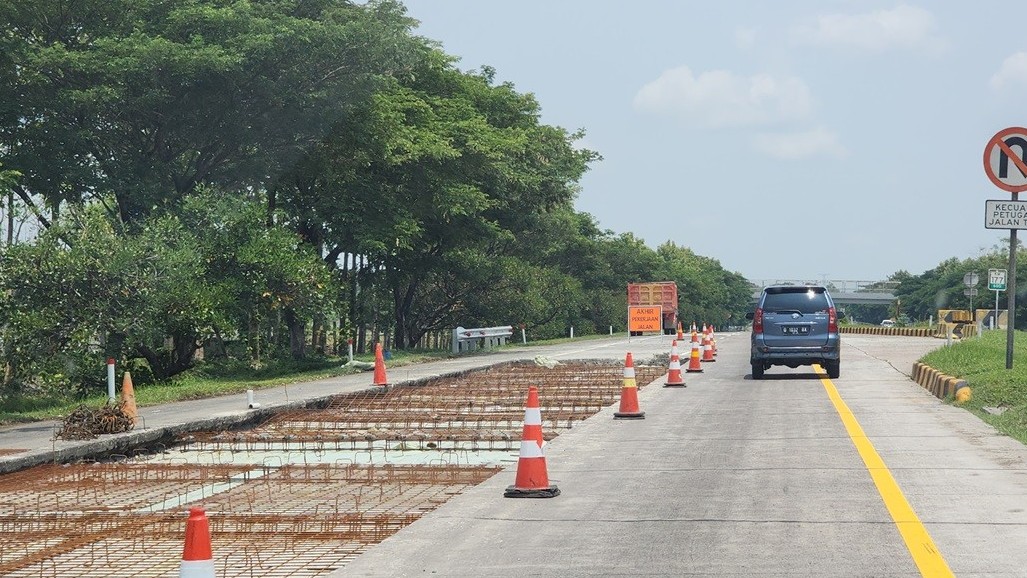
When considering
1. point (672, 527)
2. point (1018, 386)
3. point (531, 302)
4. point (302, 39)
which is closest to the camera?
point (672, 527)

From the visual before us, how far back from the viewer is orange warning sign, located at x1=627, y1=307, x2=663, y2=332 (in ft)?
181

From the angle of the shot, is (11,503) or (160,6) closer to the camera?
(11,503)

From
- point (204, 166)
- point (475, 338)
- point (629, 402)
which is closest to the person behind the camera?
point (629, 402)

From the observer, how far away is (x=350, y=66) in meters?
34.0

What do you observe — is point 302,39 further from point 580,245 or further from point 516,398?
point 580,245

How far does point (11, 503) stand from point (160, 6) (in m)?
23.4

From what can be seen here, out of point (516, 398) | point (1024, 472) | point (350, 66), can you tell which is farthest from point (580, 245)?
point (1024, 472)

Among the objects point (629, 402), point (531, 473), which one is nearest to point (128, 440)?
point (629, 402)

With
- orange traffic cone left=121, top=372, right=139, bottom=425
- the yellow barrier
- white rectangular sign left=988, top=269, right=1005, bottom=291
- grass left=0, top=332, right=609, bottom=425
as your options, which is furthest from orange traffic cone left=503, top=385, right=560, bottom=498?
the yellow barrier

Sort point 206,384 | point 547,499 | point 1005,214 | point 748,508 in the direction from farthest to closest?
point 206,384
point 1005,214
point 547,499
point 748,508

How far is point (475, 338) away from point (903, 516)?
40448mm

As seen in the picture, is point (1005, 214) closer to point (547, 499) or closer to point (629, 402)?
point (629, 402)

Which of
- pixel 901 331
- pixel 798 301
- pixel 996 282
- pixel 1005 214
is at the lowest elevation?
pixel 901 331

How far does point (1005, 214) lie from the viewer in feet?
60.7
